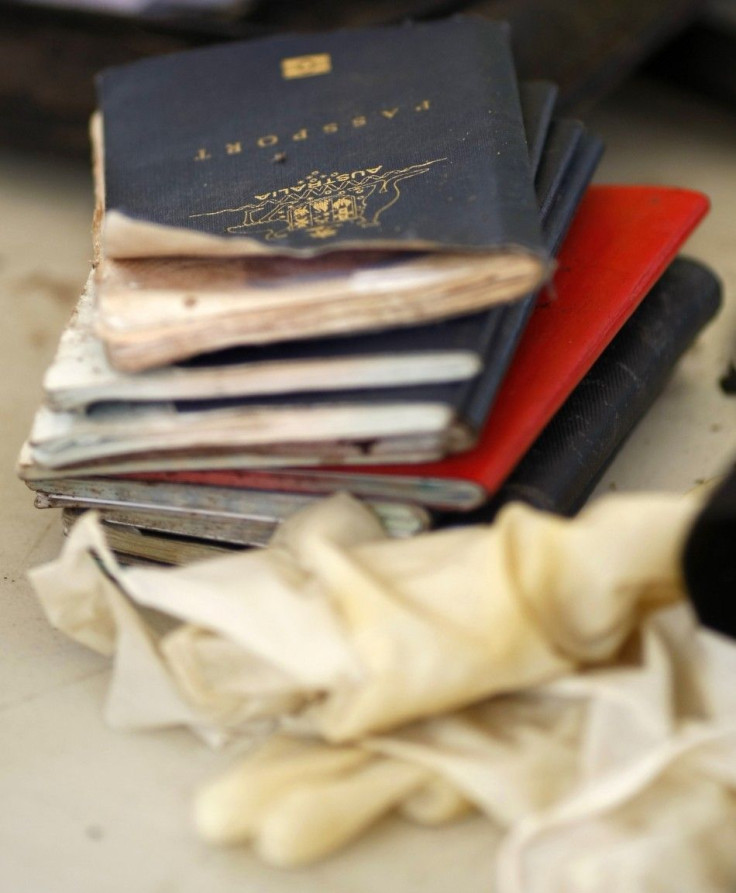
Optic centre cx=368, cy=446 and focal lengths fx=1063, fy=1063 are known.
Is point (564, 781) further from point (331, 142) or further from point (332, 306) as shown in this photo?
point (331, 142)

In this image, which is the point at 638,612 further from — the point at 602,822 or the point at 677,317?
the point at 677,317

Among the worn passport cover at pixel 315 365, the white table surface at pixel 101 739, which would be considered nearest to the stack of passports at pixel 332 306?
the worn passport cover at pixel 315 365

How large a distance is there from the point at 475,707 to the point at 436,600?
91 millimetres

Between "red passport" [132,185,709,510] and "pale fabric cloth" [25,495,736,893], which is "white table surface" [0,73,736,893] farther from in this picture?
"red passport" [132,185,709,510]

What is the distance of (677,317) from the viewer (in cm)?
107

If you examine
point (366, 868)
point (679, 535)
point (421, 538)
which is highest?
point (679, 535)

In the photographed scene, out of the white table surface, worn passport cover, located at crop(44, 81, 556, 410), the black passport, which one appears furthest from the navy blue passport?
the white table surface

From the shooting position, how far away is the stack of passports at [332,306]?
2.47 ft

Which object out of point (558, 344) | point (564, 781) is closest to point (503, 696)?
point (564, 781)

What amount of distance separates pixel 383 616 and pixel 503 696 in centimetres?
12

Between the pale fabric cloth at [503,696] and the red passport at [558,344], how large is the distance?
57 mm

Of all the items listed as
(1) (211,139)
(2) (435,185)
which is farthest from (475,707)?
(1) (211,139)

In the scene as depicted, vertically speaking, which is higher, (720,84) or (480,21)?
(480,21)

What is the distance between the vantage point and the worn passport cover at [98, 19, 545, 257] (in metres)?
0.84
